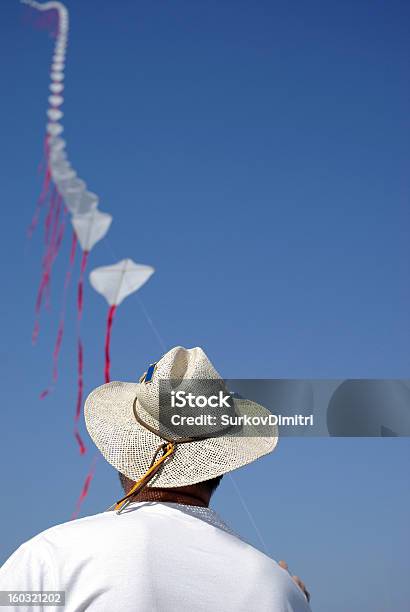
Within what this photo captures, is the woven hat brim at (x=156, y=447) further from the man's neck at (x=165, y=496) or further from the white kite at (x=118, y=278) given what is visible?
the white kite at (x=118, y=278)

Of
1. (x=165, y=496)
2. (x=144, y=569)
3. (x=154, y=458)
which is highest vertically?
(x=154, y=458)

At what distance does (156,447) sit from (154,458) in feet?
0.38

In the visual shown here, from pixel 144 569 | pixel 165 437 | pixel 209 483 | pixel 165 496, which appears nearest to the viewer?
pixel 144 569

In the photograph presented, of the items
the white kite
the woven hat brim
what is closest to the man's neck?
the woven hat brim

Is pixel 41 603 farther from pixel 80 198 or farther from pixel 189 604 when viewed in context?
pixel 80 198

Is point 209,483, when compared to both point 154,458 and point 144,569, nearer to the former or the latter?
point 154,458

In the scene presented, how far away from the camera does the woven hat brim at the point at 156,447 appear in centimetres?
285

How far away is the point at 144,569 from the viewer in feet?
8.07

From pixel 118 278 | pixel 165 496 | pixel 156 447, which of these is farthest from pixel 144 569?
pixel 118 278

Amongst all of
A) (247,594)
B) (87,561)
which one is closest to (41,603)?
(87,561)

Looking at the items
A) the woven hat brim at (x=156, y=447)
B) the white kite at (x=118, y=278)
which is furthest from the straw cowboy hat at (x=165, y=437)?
the white kite at (x=118, y=278)

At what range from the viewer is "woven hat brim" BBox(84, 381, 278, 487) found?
9.36ft

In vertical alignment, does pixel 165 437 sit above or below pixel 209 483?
above

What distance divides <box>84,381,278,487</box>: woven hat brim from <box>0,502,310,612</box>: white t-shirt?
0.80ft
